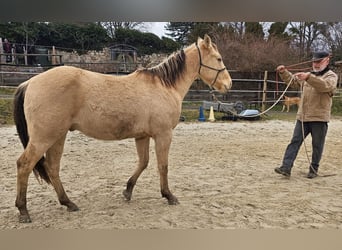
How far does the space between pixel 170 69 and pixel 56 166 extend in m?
1.16

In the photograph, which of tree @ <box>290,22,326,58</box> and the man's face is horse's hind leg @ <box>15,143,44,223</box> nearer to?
the man's face

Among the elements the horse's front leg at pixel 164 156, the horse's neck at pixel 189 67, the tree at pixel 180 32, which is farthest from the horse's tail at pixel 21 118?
the tree at pixel 180 32

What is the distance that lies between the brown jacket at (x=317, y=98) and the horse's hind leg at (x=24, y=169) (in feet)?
7.70

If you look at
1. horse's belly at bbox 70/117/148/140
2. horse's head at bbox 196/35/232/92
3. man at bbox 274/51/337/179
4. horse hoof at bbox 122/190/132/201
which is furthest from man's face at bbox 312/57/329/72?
horse hoof at bbox 122/190/132/201

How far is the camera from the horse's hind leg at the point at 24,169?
1.98 meters

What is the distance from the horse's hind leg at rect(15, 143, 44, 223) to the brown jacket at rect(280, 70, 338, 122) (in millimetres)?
2346

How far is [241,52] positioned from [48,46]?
2896 millimetres

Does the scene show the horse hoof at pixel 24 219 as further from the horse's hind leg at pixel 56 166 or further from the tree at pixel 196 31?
the tree at pixel 196 31

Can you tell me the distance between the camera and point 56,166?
2.29 m

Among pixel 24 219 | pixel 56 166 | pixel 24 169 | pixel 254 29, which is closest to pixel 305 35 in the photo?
pixel 254 29

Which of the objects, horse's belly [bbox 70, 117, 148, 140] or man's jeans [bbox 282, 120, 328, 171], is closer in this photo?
horse's belly [bbox 70, 117, 148, 140]

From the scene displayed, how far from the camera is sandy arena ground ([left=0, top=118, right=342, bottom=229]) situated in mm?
2135
